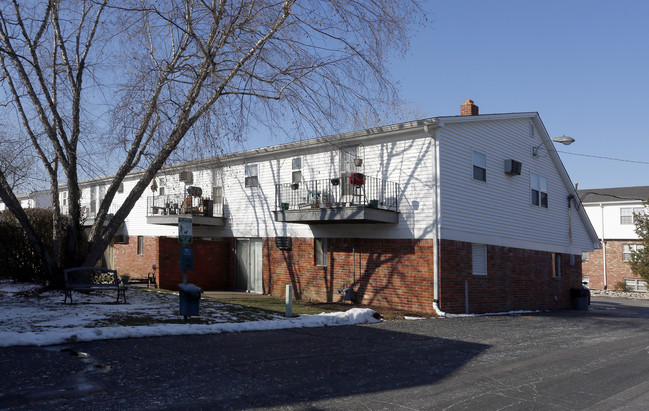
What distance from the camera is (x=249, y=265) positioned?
22062 mm

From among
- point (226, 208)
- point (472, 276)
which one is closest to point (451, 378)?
point (472, 276)

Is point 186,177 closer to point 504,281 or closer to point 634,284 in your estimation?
point 504,281

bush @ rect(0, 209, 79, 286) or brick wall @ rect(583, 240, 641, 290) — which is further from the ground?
bush @ rect(0, 209, 79, 286)


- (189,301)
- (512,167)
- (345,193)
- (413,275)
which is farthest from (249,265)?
(512,167)

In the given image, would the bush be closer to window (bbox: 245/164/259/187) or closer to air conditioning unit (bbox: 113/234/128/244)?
window (bbox: 245/164/259/187)

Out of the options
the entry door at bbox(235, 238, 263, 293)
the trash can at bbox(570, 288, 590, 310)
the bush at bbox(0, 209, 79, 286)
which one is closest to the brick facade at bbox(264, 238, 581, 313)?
the entry door at bbox(235, 238, 263, 293)

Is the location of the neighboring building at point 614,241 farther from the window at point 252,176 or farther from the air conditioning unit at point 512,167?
the window at point 252,176

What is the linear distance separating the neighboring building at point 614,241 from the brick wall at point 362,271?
26.6 m

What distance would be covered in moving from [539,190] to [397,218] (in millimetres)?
7967

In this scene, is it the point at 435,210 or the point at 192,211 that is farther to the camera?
the point at 192,211

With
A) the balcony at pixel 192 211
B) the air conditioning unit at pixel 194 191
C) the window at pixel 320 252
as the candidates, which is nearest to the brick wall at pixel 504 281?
the window at pixel 320 252

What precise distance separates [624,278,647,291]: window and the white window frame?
26.3 m

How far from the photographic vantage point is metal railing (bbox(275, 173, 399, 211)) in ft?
56.2

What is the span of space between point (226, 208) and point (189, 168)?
8.02ft
